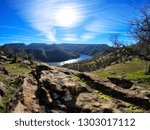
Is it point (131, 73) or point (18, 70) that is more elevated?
point (131, 73)

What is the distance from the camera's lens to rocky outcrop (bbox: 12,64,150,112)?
45.2 feet

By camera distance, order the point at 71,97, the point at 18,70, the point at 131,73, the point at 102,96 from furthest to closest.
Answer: the point at 131,73, the point at 18,70, the point at 102,96, the point at 71,97

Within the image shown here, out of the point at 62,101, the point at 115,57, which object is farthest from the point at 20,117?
the point at 115,57

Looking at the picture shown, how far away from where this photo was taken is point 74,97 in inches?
579

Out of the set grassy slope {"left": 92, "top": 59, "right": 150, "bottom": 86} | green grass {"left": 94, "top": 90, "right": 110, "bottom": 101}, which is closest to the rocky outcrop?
green grass {"left": 94, "top": 90, "right": 110, "bottom": 101}

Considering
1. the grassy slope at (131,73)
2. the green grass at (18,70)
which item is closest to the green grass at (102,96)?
the grassy slope at (131,73)

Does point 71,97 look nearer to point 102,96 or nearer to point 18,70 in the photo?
point 102,96

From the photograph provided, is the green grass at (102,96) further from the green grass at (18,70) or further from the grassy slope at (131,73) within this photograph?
the green grass at (18,70)

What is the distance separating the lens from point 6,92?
63.5 ft

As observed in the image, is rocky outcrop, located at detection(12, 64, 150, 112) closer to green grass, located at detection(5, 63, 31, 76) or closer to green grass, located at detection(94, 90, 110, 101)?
green grass, located at detection(94, 90, 110, 101)

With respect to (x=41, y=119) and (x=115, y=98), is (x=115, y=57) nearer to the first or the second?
(x=115, y=98)

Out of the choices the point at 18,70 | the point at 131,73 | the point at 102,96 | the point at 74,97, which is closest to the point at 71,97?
the point at 74,97

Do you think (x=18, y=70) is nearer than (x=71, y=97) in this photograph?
No

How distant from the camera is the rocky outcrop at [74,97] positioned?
13.8 m
